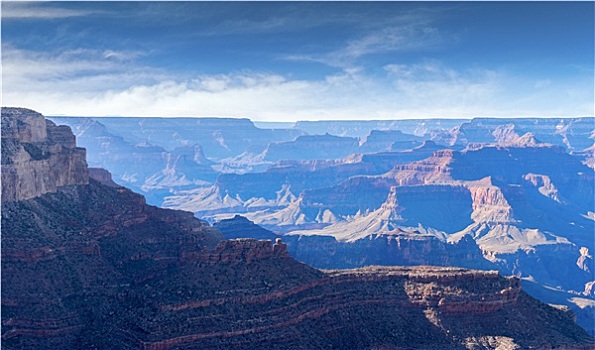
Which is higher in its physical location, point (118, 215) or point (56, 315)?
point (118, 215)

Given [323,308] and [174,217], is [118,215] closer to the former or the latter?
[174,217]

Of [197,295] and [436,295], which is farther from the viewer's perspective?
[436,295]

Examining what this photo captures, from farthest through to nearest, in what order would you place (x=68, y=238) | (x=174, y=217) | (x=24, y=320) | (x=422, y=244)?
(x=422, y=244) → (x=174, y=217) → (x=68, y=238) → (x=24, y=320)

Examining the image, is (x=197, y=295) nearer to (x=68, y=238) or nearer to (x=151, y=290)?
(x=151, y=290)

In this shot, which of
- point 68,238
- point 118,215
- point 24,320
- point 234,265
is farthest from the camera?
point 118,215

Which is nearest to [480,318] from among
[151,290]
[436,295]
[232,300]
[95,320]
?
[436,295]

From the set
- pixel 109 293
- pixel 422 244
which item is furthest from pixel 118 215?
Answer: pixel 422 244
